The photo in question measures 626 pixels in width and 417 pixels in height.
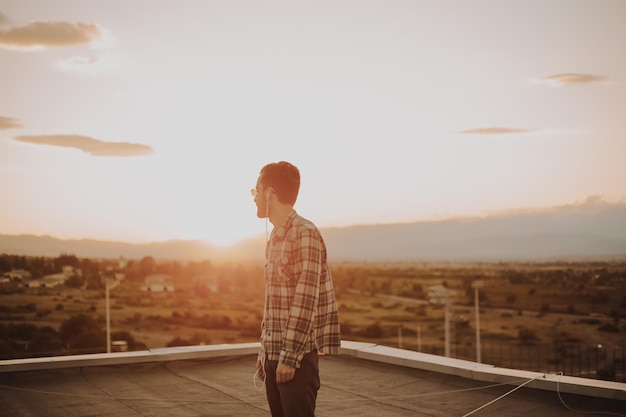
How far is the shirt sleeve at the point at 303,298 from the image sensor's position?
109 inches

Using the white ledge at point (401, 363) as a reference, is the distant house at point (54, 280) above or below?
below

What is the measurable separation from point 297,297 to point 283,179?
0.50 m

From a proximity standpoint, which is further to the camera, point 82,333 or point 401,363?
point 82,333

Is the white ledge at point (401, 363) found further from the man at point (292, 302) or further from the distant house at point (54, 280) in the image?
the distant house at point (54, 280)

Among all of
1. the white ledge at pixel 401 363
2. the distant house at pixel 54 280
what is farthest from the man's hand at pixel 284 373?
the distant house at pixel 54 280

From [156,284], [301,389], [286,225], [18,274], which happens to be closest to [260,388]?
[301,389]

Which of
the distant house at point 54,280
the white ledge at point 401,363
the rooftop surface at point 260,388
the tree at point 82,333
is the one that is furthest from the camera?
the distant house at point 54,280

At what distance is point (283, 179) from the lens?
291 centimetres

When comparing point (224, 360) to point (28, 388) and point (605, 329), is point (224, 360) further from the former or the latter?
point (605, 329)

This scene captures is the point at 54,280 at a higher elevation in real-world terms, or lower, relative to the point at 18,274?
lower

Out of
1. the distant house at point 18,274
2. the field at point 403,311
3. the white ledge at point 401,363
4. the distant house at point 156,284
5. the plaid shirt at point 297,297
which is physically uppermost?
the plaid shirt at point 297,297

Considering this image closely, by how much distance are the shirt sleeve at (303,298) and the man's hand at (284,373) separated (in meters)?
0.02

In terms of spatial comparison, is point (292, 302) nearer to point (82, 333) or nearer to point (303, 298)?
point (303, 298)

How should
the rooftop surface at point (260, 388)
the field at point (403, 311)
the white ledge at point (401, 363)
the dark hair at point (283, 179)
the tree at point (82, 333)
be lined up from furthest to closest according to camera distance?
the field at point (403, 311)
the tree at point (82, 333)
the white ledge at point (401, 363)
the rooftop surface at point (260, 388)
the dark hair at point (283, 179)
